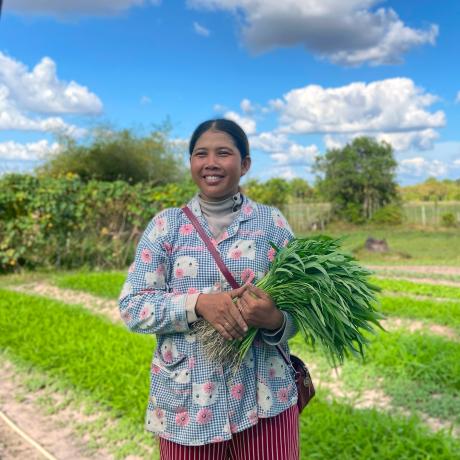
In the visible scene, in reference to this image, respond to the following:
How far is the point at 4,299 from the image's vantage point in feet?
26.5

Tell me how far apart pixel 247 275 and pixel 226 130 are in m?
0.43

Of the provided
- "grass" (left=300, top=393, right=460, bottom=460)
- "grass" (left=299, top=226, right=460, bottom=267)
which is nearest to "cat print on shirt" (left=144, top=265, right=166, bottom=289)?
"grass" (left=300, top=393, right=460, bottom=460)

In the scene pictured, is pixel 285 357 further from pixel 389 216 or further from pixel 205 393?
pixel 389 216

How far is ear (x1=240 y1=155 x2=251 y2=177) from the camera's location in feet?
6.04

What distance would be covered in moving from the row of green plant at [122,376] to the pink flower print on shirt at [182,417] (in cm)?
177

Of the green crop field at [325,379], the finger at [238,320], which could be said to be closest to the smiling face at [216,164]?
the finger at [238,320]

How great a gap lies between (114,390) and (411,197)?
39.3m

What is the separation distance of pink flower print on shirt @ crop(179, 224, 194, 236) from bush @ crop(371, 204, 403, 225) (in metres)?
25.5

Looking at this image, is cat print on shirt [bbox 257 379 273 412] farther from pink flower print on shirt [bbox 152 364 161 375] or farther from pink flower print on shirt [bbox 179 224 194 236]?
pink flower print on shirt [bbox 179 224 194 236]

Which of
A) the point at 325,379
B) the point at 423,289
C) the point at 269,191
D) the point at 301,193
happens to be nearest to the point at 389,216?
the point at 301,193

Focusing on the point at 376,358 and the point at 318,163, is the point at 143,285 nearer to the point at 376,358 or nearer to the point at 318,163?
the point at 376,358

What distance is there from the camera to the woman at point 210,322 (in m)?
1.67

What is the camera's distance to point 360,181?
2752cm

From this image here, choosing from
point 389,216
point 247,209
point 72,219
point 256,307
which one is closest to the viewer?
point 256,307
